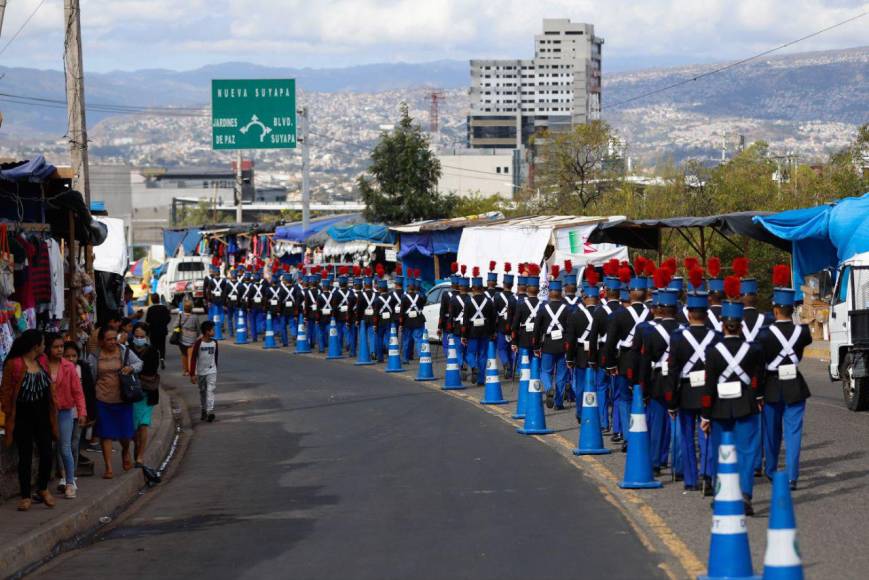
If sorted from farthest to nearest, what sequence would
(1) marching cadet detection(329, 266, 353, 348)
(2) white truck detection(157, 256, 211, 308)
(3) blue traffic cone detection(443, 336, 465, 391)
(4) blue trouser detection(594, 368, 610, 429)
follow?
(2) white truck detection(157, 256, 211, 308), (1) marching cadet detection(329, 266, 353, 348), (3) blue traffic cone detection(443, 336, 465, 391), (4) blue trouser detection(594, 368, 610, 429)

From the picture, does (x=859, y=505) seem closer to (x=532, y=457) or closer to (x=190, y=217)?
(x=532, y=457)

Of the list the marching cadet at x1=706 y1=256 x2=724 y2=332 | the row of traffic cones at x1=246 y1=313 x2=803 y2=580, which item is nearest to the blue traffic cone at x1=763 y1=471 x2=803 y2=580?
the row of traffic cones at x1=246 y1=313 x2=803 y2=580

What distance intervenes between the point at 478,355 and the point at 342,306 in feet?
26.1

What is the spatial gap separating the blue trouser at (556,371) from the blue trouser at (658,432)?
5.88 metres

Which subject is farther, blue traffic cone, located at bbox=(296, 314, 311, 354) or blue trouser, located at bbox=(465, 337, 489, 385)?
blue traffic cone, located at bbox=(296, 314, 311, 354)

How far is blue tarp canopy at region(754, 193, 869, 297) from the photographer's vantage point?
23.0 meters

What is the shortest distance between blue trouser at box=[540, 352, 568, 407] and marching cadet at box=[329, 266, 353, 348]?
12.2 meters

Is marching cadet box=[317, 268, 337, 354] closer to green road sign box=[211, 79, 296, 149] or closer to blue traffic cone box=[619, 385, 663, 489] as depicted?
green road sign box=[211, 79, 296, 149]

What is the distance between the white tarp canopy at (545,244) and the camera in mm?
30828

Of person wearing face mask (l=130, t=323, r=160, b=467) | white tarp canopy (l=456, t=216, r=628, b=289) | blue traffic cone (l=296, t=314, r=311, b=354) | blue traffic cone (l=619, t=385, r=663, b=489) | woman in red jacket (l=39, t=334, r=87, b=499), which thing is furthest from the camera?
blue traffic cone (l=296, t=314, r=311, b=354)

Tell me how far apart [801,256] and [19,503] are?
17.6 meters

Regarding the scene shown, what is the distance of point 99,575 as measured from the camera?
1026cm

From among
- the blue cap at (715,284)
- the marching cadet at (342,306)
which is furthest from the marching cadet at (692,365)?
the marching cadet at (342,306)

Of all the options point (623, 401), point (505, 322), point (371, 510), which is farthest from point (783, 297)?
point (505, 322)
